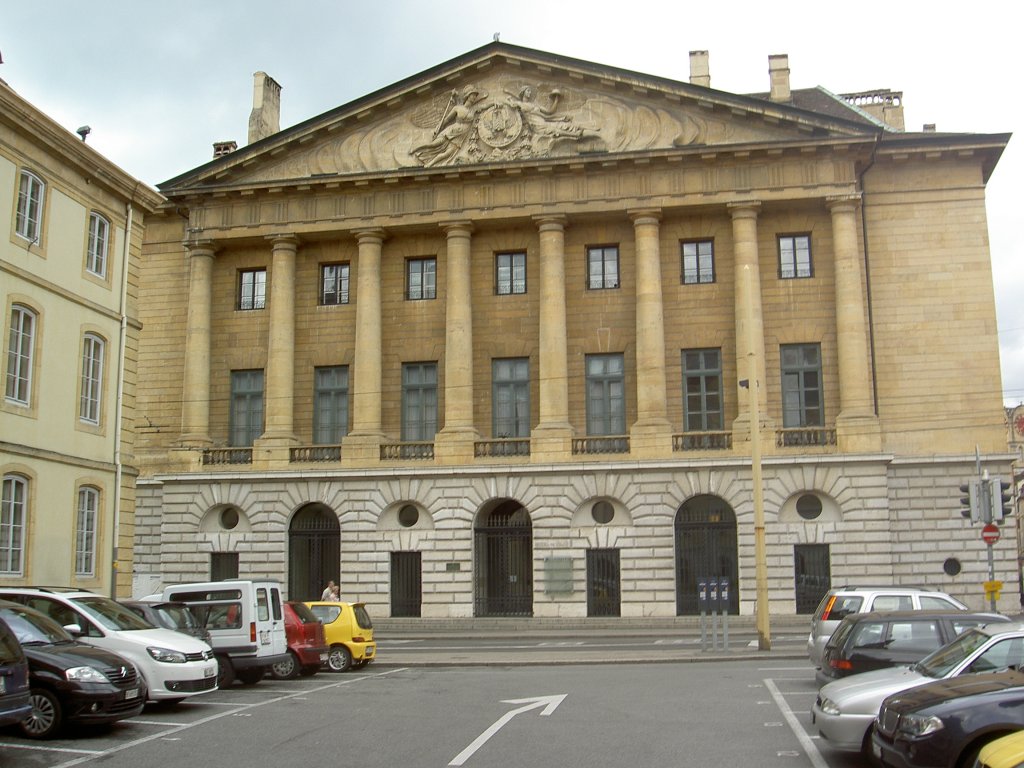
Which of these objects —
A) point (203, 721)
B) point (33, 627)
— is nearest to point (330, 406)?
point (203, 721)

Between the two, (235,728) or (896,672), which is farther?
(235,728)

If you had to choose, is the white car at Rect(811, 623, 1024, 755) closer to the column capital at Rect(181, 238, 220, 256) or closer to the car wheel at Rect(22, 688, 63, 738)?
the car wheel at Rect(22, 688, 63, 738)

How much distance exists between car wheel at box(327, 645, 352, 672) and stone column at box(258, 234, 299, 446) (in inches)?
705

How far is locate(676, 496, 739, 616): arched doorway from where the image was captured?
3919cm

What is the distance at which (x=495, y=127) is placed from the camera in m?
43.0

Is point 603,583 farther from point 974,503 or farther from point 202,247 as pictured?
point 202,247

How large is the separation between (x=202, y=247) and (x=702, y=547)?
872 inches

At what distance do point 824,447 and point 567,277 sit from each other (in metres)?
11.1

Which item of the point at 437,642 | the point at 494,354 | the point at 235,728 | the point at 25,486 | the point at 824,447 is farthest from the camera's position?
the point at 494,354

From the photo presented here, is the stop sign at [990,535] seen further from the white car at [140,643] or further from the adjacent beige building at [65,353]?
the adjacent beige building at [65,353]

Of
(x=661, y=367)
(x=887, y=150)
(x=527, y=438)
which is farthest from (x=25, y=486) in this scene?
(x=887, y=150)

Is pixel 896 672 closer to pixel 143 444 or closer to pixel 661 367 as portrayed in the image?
pixel 661 367

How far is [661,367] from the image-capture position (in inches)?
1590

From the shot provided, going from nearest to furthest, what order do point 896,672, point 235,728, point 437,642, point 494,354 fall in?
point 896,672 < point 235,728 < point 437,642 < point 494,354
